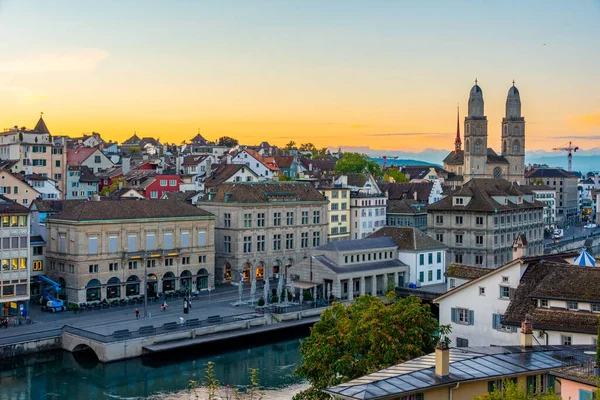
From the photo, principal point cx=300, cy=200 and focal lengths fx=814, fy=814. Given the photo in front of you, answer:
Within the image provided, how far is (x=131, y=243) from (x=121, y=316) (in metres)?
11.5

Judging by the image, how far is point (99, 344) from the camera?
61938 mm

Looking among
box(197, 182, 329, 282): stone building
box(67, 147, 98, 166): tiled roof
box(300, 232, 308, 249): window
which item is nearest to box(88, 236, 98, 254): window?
box(197, 182, 329, 282): stone building

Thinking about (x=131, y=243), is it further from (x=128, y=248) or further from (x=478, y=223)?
(x=478, y=223)

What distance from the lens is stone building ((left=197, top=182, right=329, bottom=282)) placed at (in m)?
94.8

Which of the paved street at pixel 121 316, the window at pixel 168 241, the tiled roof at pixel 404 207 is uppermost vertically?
the tiled roof at pixel 404 207

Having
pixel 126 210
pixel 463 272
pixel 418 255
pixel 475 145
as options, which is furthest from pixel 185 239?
pixel 475 145

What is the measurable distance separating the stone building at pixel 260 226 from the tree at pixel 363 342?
51581 millimetres

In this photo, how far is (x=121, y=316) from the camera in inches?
2842

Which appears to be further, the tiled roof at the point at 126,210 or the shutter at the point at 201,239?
the shutter at the point at 201,239

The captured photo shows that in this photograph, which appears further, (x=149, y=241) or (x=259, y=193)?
(x=259, y=193)

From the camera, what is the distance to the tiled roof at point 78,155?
146 metres

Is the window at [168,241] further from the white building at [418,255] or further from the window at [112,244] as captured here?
the white building at [418,255]

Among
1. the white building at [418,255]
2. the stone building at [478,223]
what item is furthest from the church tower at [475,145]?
the white building at [418,255]

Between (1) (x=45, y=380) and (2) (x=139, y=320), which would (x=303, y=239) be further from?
(1) (x=45, y=380)
